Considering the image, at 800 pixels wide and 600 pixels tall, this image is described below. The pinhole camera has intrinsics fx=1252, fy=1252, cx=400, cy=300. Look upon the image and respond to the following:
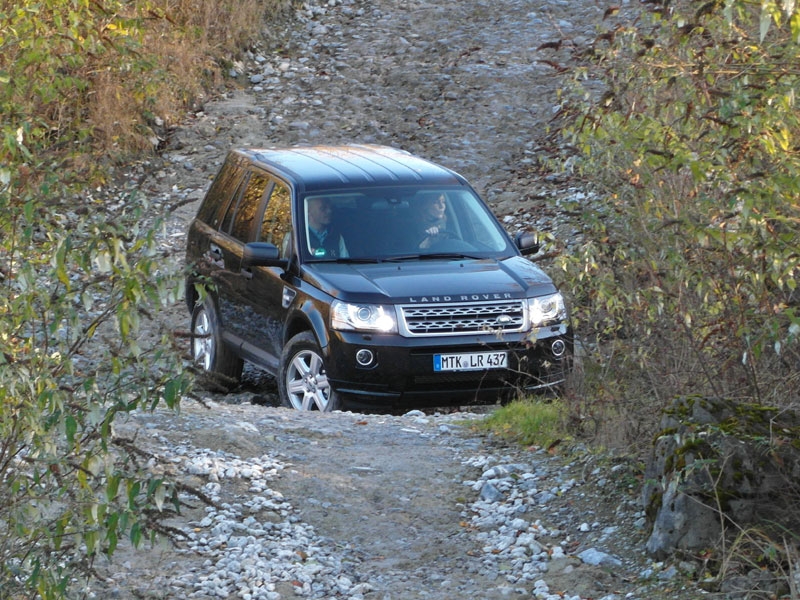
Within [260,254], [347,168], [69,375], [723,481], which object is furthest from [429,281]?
[69,375]

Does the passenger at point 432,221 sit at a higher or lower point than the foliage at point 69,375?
lower

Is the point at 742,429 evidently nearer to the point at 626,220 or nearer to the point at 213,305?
the point at 626,220

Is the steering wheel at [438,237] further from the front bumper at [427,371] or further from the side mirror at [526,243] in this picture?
the front bumper at [427,371]

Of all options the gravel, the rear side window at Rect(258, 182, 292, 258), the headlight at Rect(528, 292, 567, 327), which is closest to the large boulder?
the gravel

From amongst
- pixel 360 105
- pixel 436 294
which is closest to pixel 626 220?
pixel 436 294

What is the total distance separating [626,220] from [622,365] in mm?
1019

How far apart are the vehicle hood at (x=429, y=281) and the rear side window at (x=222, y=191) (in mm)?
1819

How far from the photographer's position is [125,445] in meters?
4.66

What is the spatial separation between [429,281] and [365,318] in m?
0.59

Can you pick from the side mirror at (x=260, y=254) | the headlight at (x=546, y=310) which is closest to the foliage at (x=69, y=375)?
the side mirror at (x=260, y=254)

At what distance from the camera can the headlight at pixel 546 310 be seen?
9.09 meters

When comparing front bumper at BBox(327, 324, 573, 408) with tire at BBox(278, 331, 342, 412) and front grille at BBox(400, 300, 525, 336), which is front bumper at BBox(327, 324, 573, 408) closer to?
front grille at BBox(400, 300, 525, 336)

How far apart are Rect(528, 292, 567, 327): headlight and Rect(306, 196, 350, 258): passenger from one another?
153cm

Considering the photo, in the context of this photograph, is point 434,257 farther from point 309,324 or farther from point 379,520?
→ point 379,520
